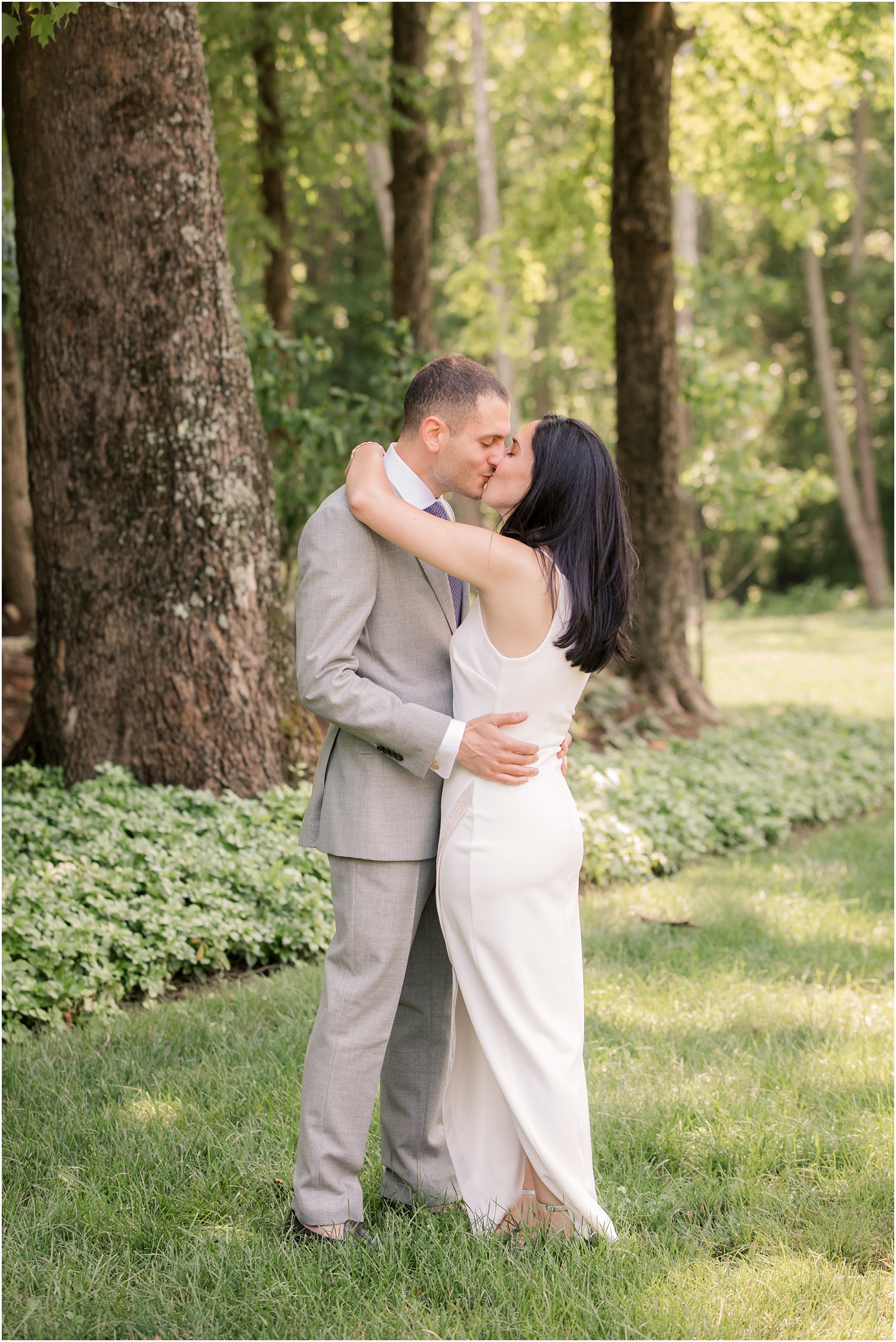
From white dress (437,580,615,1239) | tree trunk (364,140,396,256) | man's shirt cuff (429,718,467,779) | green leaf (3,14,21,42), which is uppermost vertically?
tree trunk (364,140,396,256)

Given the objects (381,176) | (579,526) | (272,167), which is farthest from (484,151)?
(579,526)

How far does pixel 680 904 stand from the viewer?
5934 millimetres

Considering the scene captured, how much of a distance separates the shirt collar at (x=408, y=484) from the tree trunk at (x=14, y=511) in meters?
9.11

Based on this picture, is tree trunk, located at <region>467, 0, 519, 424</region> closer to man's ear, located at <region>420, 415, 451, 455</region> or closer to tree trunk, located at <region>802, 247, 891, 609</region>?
tree trunk, located at <region>802, 247, 891, 609</region>

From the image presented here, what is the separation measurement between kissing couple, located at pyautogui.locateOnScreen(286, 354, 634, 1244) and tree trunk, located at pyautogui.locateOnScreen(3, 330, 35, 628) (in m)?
9.14

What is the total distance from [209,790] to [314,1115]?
115 inches

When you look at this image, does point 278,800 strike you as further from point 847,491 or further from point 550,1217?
point 847,491

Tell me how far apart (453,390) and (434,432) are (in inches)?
4.4

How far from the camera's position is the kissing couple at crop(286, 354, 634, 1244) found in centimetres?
272

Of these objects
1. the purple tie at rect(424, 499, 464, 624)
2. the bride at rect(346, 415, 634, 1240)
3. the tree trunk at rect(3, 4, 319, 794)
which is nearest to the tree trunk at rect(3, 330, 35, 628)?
the tree trunk at rect(3, 4, 319, 794)

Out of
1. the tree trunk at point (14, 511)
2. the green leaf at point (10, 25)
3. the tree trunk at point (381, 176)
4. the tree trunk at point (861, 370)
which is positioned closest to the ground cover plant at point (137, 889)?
the green leaf at point (10, 25)

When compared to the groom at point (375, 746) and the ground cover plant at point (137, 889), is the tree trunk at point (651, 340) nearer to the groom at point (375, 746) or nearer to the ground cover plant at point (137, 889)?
the ground cover plant at point (137, 889)

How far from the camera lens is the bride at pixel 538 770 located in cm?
272

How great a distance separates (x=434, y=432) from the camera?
2820mm
